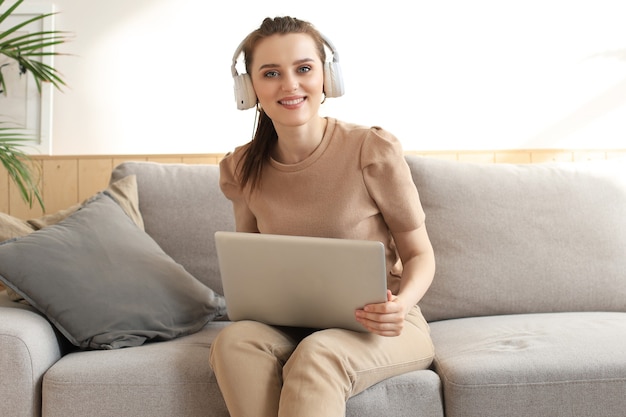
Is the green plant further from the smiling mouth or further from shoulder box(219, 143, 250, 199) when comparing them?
the smiling mouth

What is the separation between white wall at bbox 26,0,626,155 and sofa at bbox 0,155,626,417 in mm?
556

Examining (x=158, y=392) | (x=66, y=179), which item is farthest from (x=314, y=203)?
(x=66, y=179)

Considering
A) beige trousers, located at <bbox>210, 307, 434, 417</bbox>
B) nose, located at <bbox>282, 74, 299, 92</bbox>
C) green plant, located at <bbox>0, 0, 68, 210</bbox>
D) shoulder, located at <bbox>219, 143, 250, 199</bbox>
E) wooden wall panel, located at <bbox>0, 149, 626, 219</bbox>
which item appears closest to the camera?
beige trousers, located at <bbox>210, 307, 434, 417</bbox>

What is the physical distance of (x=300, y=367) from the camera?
4.38 feet

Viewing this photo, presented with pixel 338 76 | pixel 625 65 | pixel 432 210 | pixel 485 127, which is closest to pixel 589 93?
pixel 625 65

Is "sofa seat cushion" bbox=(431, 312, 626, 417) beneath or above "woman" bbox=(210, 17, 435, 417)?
beneath

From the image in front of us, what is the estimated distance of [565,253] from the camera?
2.14 metres

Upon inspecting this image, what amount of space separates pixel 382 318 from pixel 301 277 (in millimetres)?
182

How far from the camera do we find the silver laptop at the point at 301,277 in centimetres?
135

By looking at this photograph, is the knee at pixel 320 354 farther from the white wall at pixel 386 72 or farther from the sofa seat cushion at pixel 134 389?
the white wall at pixel 386 72

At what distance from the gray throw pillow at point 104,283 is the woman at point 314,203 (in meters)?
0.28

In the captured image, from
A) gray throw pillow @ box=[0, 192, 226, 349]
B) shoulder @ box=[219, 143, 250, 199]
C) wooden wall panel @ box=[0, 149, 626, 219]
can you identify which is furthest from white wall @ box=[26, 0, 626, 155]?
shoulder @ box=[219, 143, 250, 199]

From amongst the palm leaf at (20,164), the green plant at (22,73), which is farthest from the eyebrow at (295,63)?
the palm leaf at (20,164)

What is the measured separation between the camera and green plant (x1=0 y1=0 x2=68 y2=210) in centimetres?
237
